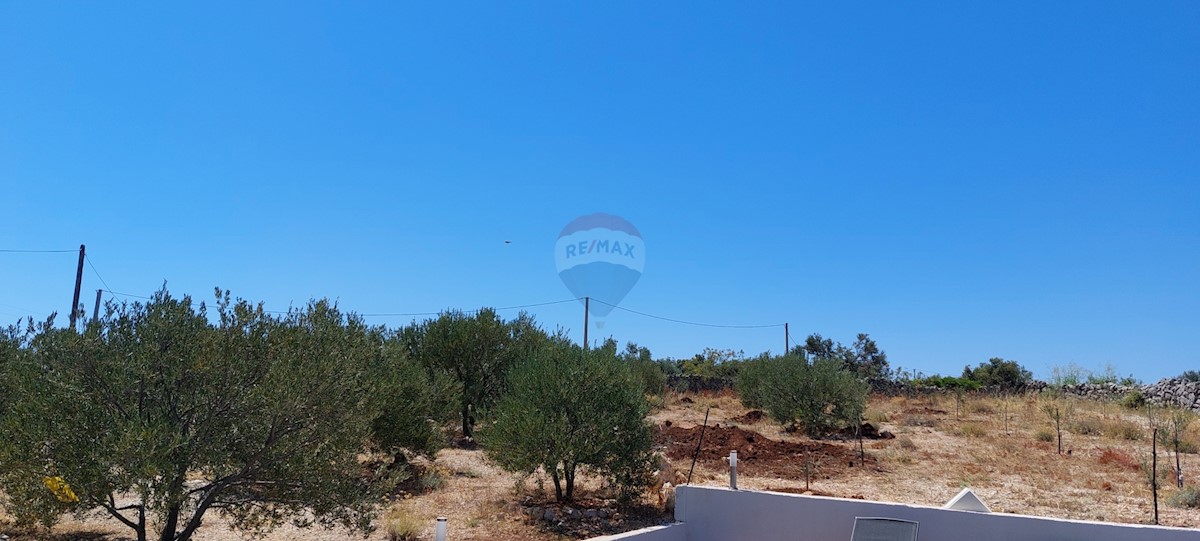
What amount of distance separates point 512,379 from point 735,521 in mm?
5377

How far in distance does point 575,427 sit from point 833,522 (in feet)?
14.4

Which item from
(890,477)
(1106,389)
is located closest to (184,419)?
(890,477)

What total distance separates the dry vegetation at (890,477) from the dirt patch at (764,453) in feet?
0.13

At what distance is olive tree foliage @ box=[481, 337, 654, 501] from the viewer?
424 inches

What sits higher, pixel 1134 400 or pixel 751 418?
pixel 1134 400

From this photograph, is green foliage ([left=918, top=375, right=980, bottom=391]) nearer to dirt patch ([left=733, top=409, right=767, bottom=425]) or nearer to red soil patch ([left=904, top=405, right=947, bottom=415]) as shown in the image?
red soil patch ([left=904, top=405, right=947, bottom=415])

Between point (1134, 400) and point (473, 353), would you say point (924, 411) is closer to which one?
point (1134, 400)

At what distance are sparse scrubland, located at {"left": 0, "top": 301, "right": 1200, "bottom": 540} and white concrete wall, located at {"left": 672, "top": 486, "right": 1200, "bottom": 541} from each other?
2.21m

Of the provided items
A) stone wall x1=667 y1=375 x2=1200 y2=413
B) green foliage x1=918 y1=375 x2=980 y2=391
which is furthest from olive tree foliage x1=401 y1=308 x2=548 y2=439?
green foliage x1=918 y1=375 x2=980 y2=391

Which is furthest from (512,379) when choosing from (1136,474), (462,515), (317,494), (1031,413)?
(1031,413)

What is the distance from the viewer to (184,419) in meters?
6.93

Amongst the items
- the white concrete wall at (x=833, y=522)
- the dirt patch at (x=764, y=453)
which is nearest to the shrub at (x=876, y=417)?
the dirt patch at (x=764, y=453)

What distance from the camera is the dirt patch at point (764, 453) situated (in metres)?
14.1

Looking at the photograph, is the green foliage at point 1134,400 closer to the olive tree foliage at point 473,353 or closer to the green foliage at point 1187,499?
the green foliage at point 1187,499
